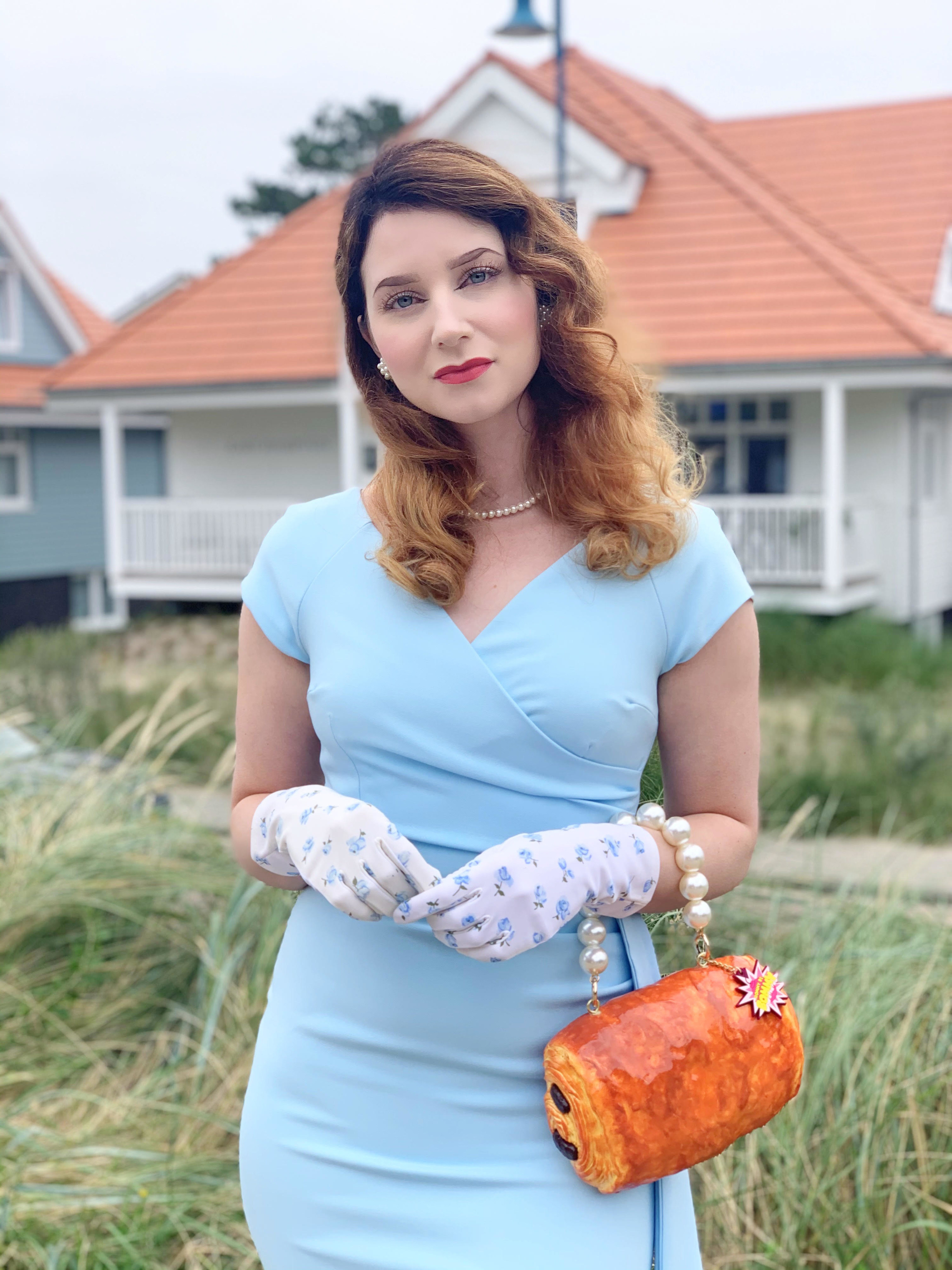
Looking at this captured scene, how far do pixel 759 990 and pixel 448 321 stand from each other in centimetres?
86

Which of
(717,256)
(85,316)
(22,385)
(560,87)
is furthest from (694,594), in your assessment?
(85,316)

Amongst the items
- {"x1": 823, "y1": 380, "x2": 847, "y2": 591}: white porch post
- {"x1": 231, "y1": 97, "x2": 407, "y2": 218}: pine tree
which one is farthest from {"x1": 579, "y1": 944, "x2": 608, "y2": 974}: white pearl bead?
{"x1": 231, "y1": 97, "x2": 407, "y2": 218}: pine tree

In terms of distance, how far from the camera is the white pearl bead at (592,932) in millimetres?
1560

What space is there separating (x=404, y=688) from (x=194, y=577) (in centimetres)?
1506

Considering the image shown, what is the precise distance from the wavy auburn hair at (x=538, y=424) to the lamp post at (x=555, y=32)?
7954mm

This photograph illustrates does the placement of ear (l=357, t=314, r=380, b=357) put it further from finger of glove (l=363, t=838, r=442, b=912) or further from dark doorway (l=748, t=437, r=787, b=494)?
dark doorway (l=748, t=437, r=787, b=494)

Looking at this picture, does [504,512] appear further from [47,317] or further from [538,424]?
[47,317]

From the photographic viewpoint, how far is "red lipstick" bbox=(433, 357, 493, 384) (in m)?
1.62

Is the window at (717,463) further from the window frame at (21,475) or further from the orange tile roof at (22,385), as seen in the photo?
the window frame at (21,475)

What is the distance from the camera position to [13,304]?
19.9 m

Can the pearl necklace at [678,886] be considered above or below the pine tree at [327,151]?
below

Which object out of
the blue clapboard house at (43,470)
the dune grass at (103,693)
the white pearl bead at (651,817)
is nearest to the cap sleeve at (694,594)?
the white pearl bead at (651,817)

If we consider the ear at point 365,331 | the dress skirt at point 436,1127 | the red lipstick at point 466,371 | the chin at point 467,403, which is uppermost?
the ear at point 365,331

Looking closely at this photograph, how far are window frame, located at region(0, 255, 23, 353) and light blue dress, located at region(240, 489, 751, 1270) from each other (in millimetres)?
19830
